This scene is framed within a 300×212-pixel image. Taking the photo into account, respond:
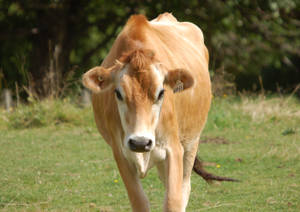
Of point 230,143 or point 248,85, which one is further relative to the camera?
point 248,85

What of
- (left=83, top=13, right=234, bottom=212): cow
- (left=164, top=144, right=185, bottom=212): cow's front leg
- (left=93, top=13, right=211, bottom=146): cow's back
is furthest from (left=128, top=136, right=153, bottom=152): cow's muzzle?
(left=164, top=144, right=185, bottom=212): cow's front leg

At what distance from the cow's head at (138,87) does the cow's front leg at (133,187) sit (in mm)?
470

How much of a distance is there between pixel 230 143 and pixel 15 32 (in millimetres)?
10654

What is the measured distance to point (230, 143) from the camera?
9.35 meters

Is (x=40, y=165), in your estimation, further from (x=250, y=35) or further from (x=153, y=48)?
(x=250, y=35)

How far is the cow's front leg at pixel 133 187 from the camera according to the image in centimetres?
460

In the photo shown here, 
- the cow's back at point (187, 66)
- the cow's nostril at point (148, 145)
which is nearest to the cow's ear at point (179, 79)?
the cow's back at point (187, 66)

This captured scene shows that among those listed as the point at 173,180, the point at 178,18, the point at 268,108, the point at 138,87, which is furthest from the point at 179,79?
the point at 178,18

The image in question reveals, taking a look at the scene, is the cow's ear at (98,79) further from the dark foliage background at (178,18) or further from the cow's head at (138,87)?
the dark foliage background at (178,18)

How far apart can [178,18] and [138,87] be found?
41.6 ft

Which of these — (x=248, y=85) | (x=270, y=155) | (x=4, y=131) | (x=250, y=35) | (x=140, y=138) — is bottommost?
(x=248, y=85)

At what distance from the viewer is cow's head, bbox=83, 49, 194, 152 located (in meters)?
4.03

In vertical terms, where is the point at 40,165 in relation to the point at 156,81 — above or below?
below

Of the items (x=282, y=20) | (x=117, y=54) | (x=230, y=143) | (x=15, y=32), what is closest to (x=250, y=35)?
(x=282, y=20)
